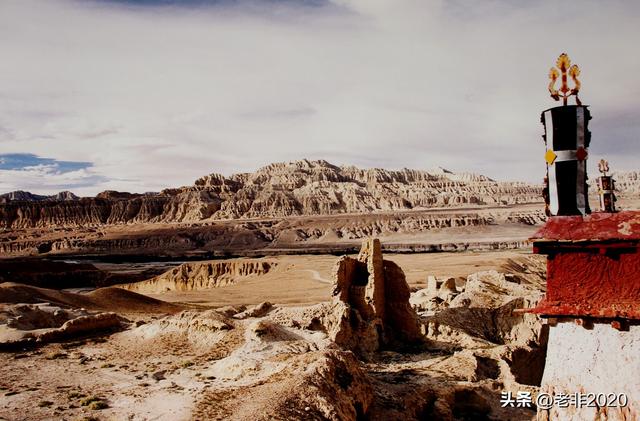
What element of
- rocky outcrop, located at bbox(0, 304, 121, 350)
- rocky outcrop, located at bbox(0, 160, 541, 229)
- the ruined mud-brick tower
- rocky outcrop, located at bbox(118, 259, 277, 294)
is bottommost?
rocky outcrop, located at bbox(118, 259, 277, 294)

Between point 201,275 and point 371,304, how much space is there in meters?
43.6

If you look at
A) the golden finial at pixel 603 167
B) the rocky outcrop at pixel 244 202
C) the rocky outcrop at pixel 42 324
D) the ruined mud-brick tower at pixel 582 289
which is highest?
the rocky outcrop at pixel 244 202

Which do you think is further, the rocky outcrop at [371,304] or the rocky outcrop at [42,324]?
the rocky outcrop at [371,304]

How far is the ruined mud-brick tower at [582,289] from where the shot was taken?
15.5 feet

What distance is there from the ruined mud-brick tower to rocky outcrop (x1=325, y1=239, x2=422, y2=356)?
1221cm

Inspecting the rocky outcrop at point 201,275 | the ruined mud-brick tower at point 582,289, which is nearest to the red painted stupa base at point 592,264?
the ruined mud-brick tower at point 582,289

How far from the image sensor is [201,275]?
5841 centimetres

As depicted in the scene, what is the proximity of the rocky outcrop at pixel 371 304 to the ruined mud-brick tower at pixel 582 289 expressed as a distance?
12207mm

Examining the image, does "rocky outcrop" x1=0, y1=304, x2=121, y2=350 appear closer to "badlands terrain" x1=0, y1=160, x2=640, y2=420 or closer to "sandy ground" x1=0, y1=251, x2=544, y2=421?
"badlands terrain" x1=0, y1=160, x2=640, y2=420

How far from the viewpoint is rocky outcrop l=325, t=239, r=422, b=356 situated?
56.6ft

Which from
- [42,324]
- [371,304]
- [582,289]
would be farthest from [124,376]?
[582,289]

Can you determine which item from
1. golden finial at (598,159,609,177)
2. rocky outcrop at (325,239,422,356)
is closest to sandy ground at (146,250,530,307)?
rocky outcrop at (325,239,422,356)

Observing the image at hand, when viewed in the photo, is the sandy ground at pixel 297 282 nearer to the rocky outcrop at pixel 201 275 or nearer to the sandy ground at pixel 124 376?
the rocky outcrop at pixel 201 275

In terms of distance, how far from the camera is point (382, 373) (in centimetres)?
1313
